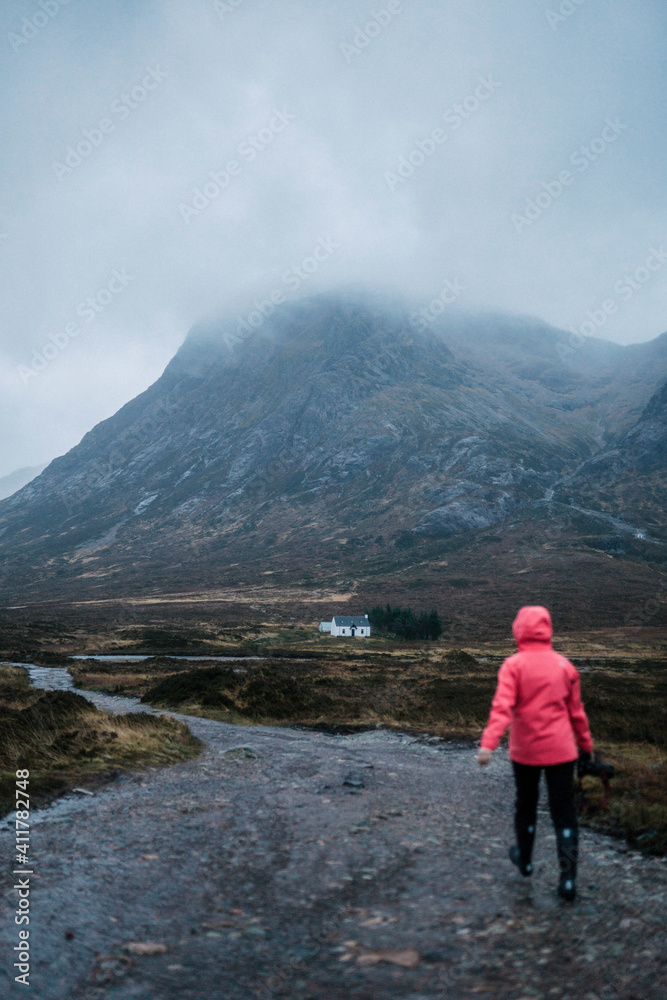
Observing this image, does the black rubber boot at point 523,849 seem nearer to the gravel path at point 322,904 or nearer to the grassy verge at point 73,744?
the gravel path at point 322,904

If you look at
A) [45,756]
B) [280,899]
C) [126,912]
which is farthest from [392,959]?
[45,756]

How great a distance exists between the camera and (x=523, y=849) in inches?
270

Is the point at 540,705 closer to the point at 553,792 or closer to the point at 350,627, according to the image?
the point at 553,792

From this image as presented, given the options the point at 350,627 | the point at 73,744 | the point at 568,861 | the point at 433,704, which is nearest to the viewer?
the point at 568,861

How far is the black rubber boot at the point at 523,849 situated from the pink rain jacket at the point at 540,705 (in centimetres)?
90

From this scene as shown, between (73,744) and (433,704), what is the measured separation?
53.3ft

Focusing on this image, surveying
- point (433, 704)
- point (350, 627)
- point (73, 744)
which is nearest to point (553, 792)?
point (73, 744)

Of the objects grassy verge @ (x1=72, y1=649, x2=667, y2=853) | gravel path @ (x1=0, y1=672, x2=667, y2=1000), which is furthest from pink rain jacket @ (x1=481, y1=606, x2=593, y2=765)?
grassy verge @ (x1=72, y1=649, x2=667, y2=853)

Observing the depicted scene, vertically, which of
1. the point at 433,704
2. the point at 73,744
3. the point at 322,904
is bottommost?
the point at 433,704

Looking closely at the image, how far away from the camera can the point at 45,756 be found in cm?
1396

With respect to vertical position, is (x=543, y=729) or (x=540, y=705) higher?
(x=540, y=705)

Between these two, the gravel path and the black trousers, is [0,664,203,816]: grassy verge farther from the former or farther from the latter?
the black trousers

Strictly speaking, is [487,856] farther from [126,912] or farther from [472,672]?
[472,672]

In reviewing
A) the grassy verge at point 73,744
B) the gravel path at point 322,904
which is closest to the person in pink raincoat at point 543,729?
the gravel path at point 322,904
